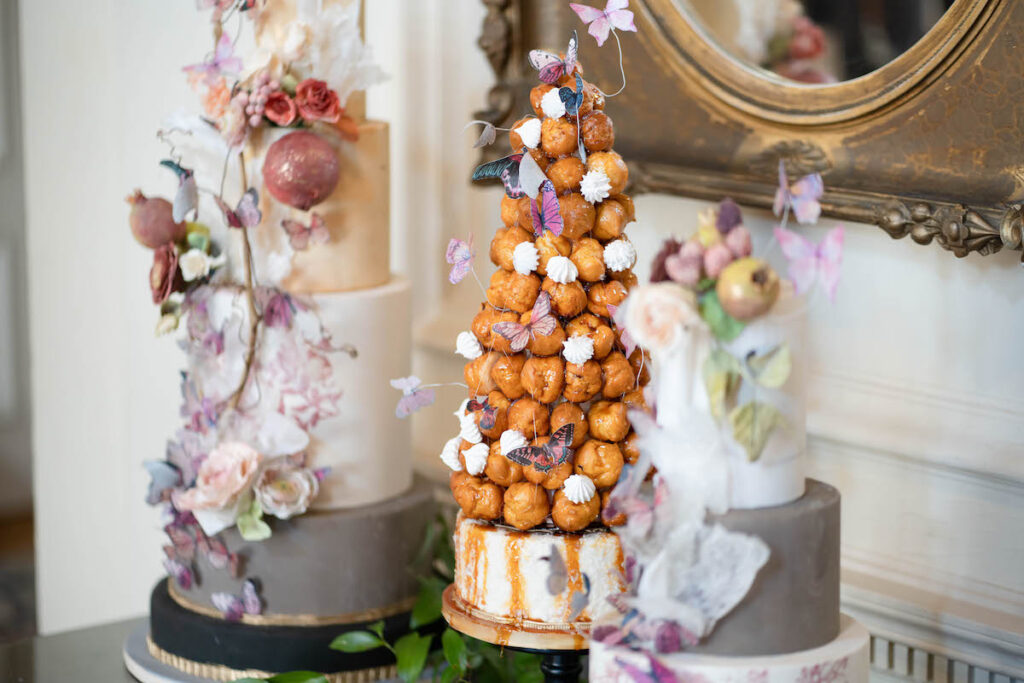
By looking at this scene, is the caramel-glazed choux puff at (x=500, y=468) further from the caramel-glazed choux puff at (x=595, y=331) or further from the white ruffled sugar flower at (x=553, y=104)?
the white ruffled sugar flower at (x=553, y=104)

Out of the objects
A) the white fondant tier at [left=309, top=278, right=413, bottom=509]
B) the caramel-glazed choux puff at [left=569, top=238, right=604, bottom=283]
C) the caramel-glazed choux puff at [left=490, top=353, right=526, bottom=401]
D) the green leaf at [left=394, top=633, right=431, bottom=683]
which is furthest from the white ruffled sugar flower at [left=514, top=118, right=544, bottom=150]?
the green leaf at [left=394, top=633, right=431, bottom=683]

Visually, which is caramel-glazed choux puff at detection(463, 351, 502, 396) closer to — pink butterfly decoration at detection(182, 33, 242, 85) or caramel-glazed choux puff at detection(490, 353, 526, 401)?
caramel-glazed choux puff at detection(490, 353, 526, 401)

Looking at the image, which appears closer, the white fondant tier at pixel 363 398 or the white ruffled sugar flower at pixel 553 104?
the white ruffled sugar flower at pixel 553 104

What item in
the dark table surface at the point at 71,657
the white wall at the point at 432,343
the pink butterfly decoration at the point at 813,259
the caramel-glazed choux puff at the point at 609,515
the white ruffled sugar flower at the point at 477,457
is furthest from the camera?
the dark table surface at the point at 71,657

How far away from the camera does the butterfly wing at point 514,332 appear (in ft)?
3.68

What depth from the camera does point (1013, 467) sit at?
1248 mm

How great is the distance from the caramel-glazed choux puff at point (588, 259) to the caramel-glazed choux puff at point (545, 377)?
0.08 metres

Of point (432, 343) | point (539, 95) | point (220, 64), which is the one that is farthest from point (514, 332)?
point (432, 343)

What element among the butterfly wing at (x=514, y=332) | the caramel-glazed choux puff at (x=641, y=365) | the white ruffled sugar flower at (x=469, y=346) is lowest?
the caramel-glazed choux puff at (x=641, y=365)

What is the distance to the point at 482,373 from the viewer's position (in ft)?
3.84

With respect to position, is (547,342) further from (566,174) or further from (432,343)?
(432,343)

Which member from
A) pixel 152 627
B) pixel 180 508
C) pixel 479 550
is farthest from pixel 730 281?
pixel 152 627

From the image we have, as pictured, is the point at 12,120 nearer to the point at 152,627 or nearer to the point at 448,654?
the point at 152,627

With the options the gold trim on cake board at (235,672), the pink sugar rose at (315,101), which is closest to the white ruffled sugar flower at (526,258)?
the pink sugar rose at (315,101)
